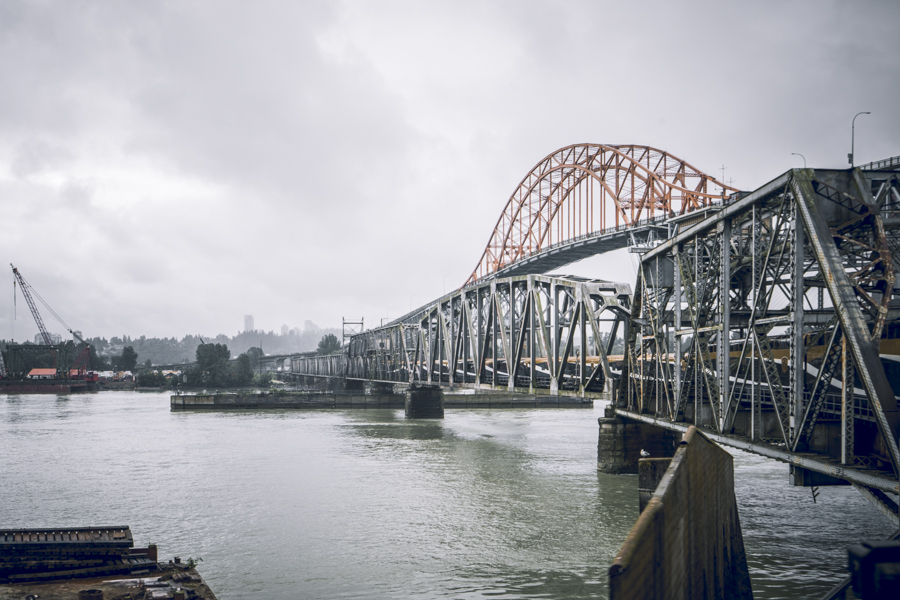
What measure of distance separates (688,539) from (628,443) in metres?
25.4

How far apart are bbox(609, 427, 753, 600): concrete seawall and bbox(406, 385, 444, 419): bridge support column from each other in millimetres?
67234

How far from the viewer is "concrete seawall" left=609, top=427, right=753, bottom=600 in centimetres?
714

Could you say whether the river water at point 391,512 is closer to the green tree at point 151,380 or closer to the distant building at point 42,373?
the green tree at point 151,380

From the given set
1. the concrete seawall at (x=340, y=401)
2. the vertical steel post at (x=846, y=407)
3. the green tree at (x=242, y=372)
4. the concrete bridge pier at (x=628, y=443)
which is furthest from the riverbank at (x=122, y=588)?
the green tree at (x=242, y=372)

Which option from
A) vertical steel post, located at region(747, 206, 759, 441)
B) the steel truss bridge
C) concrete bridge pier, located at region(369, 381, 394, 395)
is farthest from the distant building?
vertical steel post, located at region(747, 206, 759, 441)

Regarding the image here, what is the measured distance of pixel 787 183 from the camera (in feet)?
53.5

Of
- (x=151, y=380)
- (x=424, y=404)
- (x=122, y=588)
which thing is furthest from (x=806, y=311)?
(x=151, y=380)

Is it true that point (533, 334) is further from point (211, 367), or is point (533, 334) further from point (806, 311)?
point (211, 367)

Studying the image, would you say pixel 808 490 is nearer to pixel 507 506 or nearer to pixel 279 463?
pixel 507 506

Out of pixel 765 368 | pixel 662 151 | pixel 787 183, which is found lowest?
pixel 765 368

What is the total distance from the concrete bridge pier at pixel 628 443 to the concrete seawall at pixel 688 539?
19.7m

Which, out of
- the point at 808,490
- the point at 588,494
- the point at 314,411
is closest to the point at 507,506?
the point at 588,494

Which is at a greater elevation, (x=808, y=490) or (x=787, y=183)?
(x=787, y=183)

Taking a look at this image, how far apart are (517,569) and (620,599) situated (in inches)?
550
